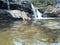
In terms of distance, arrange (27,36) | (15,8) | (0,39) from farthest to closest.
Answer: (15,8)
(27,36)
(0,39)

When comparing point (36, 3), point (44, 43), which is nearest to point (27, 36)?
point (44, 43)

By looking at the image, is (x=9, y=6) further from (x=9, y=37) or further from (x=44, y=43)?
(x=44, y=43)

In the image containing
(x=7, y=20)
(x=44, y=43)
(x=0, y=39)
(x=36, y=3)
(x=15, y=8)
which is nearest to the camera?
(x=44, y=43)

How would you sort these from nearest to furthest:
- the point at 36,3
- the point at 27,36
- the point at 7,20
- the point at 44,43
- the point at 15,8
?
the point at 44,43, the point at 27,36, the point at 7,20, the point at 15,8, the point at 36,3

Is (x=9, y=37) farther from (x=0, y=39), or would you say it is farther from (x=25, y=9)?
(x=25, y=9)

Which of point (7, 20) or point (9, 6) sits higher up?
point (9, 6)

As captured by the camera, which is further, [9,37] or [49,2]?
[49,2]

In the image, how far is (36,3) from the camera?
56.6 feet

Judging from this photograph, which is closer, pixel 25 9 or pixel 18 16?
pixel 18 16

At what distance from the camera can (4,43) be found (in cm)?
524

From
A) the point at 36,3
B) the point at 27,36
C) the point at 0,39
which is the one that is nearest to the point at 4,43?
the point at 0,39

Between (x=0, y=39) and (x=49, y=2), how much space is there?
40.1 feet

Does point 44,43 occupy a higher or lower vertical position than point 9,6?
lower

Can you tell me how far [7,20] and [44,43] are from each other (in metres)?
5.57
